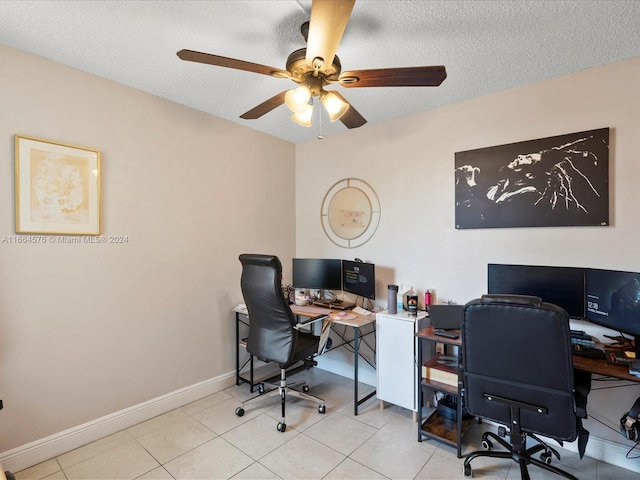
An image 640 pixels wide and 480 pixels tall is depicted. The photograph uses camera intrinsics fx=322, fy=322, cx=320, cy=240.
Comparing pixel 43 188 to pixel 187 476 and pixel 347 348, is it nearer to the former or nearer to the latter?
pixel 187 476

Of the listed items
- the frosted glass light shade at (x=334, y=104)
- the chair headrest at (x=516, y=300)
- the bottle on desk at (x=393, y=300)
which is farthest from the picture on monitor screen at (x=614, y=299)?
the frosted glass light shade at (x=334, y=104)

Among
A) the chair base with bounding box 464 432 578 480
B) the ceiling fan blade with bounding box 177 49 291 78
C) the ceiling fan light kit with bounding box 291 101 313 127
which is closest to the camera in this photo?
the ceiling fan blade with bounding box 177 49 291 78

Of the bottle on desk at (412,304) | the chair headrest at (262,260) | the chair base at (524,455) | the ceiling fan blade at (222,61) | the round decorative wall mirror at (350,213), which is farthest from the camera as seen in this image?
the round decorative wall mirror at (350,213)

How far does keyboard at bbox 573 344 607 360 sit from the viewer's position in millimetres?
1811

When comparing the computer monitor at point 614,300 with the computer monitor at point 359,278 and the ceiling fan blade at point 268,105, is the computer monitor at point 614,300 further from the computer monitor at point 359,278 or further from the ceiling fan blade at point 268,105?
the ceiling fan blade at point 268,105

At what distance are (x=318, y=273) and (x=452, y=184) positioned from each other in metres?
1.51

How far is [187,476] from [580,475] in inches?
92.6

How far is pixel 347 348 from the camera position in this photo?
11.0 ft

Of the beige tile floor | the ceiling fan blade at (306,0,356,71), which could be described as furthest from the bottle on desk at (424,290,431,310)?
the ceiling fan blade at (306,0,356,71)

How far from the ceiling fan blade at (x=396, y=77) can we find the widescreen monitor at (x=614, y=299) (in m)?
1.49

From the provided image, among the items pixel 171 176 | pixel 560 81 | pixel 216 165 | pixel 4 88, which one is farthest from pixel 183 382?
pixel 560 81

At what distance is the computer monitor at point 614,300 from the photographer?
5.72ft

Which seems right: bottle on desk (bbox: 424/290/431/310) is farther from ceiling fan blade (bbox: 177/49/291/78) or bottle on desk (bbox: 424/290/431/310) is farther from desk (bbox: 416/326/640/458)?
ceiling fan blade (bbox: 177/49/291/78)

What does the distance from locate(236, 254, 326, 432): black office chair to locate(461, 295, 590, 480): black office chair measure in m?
1.20
